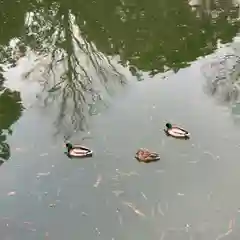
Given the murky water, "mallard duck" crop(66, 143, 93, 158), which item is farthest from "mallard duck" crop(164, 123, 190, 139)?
"mallard duck" crop(66, 143, 93, 158)

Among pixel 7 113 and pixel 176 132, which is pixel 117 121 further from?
pixel 7 113

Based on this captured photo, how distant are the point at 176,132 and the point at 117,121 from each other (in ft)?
3.34

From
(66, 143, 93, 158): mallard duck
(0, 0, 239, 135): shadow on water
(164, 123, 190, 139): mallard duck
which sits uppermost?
(0, 0, 239, 135): shadow on water

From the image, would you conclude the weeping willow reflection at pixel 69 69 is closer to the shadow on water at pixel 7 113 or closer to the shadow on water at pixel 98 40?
the shadow on water at pixel 98 40

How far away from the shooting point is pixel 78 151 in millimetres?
6480

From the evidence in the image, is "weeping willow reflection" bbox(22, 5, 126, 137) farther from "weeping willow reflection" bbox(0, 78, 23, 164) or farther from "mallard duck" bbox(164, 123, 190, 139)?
"mallard duck" bbox(164, 123, 190, 139)

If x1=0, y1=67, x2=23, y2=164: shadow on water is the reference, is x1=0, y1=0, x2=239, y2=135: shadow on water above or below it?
above

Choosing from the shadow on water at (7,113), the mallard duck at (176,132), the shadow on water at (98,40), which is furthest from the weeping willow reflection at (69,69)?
the mallard duck at (176,132)

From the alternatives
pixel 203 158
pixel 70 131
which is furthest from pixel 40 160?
pixel 203 158

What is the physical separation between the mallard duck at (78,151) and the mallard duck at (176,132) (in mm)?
1140

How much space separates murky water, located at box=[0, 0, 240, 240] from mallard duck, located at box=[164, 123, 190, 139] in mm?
79

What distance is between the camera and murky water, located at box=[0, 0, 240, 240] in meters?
5.56

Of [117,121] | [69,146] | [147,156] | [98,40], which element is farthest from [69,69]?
[147,156]

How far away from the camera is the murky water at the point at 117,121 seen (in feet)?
18.2
